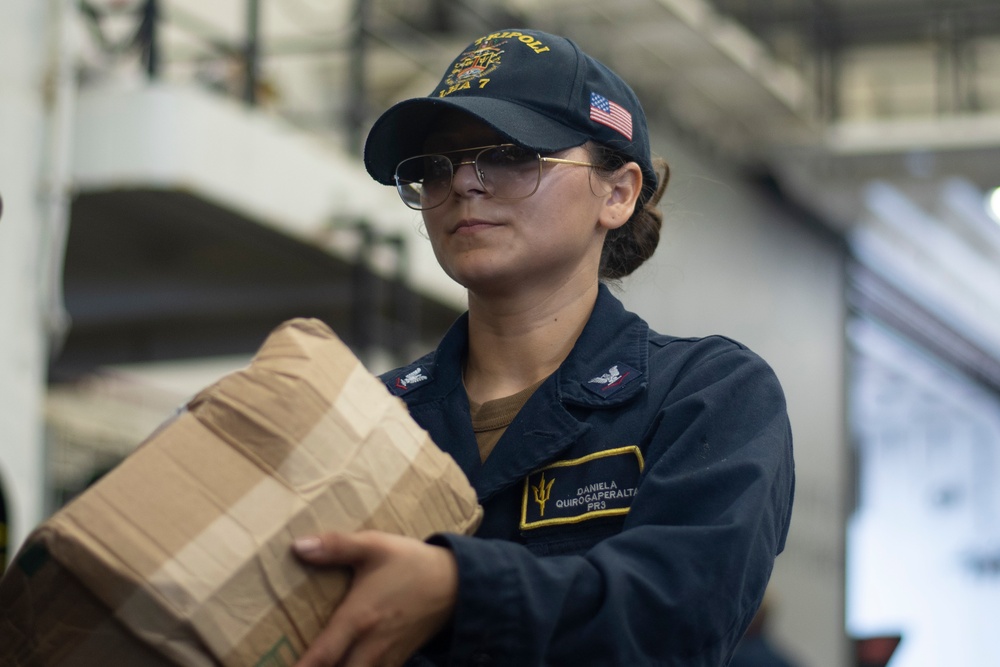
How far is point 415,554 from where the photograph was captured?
1.43m

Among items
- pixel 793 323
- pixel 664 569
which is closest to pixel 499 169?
pixel 664 569

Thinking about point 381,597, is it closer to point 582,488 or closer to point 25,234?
point 582,488

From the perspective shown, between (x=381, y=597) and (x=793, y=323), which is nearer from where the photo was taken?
(x=381, y=597)

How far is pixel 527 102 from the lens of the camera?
6.40ft

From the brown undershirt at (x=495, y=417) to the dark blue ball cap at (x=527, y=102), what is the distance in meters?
0.34

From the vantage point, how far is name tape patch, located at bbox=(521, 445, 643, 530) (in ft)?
5.82

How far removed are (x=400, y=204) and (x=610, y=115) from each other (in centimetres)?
646

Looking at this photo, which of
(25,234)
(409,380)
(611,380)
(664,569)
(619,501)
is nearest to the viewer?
(664,569)

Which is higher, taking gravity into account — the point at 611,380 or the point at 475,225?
the point at 475,225

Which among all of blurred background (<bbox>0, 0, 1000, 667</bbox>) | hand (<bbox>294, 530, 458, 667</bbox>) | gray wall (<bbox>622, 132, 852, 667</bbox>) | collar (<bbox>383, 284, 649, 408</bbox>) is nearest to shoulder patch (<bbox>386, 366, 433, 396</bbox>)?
collar (<bbox>383, 284, 649, 408</bbox>)

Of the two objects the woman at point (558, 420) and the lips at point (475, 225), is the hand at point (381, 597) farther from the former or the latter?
the lips at point (475, 225)

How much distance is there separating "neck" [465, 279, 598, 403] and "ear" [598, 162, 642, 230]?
0.12m

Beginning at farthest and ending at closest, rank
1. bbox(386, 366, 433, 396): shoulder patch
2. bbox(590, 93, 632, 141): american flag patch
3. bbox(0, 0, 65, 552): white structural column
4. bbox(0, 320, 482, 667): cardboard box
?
1. bbox(0, 0, 65, 552): white structural column
2. bbox(386, 366, 433, 396): shoulder patch
3. bbox(590, 93, 632, 141): american flag patch
4. bbox(0, 320, 482, 667): cardboard box

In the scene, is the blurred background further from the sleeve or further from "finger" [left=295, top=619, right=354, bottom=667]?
"finger" [left=295, top=619, right=354, bottom=667]
